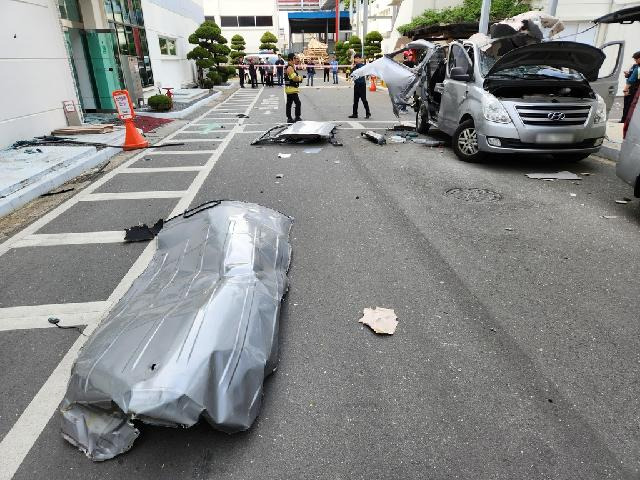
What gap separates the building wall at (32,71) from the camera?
948 centimetres

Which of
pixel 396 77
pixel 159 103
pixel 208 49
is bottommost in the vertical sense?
pixel 159 103

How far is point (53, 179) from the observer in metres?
7.36

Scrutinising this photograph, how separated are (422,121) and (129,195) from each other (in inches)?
296

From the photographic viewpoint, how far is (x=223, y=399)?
7.68 feet

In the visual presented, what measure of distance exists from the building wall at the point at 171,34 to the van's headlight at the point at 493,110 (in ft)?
56.4

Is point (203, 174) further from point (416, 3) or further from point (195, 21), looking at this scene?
point (416, 3)

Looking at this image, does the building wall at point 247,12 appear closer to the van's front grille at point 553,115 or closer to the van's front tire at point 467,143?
the van's front tire at point 467,143

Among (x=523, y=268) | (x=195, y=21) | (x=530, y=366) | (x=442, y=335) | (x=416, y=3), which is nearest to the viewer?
(x=530, y=366)

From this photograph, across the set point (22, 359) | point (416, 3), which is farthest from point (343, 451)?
point (416, 3)

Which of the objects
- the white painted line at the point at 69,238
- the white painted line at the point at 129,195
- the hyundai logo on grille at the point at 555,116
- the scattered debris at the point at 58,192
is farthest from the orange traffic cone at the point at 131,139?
the hyundai logo on grille at the point at 555,116

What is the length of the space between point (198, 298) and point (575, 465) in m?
2.40

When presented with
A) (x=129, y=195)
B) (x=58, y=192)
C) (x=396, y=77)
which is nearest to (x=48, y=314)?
(x=129, y=195)

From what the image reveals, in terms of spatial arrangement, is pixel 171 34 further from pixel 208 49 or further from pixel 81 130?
pixel 81 130

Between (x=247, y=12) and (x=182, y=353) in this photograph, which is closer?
(x=182, y=353)
